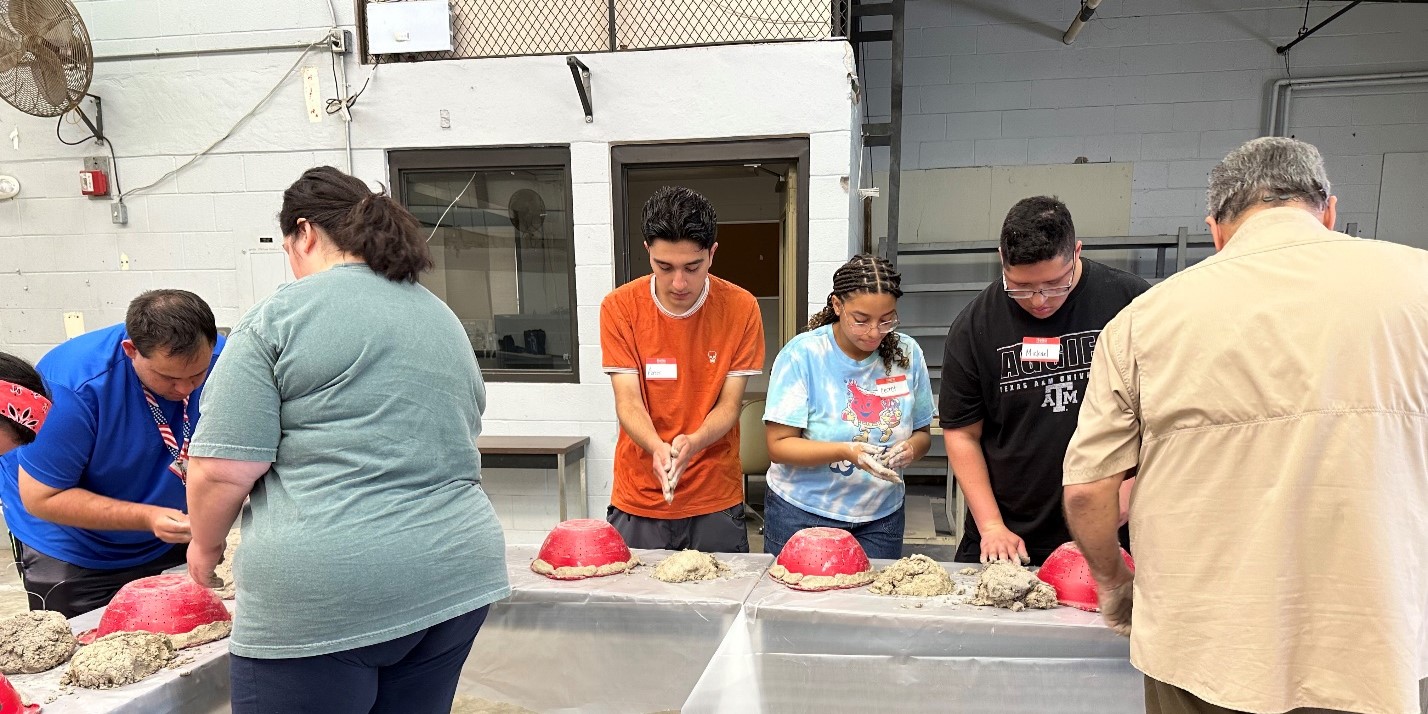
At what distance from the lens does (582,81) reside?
3.25 metres

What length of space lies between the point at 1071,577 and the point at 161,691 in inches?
71.8

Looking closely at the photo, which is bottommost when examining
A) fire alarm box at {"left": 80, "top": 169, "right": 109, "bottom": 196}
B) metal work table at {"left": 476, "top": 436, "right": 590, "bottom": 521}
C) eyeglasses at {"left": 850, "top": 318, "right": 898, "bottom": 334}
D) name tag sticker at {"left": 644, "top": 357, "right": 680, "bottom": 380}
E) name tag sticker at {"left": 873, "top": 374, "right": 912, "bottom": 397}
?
metal work table at {"left": 476, "top": 436, "right": 590, "bottom": 521}

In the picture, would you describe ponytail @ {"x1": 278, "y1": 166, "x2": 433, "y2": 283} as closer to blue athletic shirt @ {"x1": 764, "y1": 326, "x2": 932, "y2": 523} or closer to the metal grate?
blue athletic shirt @ {"x1": 764, "y1": 326, "x2": 932, "y2": 523}

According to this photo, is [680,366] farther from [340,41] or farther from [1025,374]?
[340,41]

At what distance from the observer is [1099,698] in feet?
4.80

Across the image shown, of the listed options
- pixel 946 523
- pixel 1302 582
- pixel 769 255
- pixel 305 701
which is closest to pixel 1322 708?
pixel 1302 582

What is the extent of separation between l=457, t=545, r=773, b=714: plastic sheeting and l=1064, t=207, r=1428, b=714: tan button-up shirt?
932 mm

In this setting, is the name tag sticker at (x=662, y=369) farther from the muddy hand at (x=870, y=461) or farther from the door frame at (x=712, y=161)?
the door frame at (x=712, y=161)

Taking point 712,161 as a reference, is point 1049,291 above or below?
below

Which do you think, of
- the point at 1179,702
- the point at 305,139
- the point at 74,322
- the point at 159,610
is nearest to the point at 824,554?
the point at 1179,702

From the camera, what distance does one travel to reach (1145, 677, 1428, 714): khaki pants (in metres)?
1.04

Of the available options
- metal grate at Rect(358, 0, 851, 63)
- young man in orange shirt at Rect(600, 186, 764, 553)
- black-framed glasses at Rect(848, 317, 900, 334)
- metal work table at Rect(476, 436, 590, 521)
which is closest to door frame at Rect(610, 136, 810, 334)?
metal grate at Rect(358, 0, 851, 63)

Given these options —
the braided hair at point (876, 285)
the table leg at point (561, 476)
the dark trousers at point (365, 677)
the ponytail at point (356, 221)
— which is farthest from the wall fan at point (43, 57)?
the braided hair at point (876, 285)

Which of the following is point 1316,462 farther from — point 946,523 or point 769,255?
point 769,255
